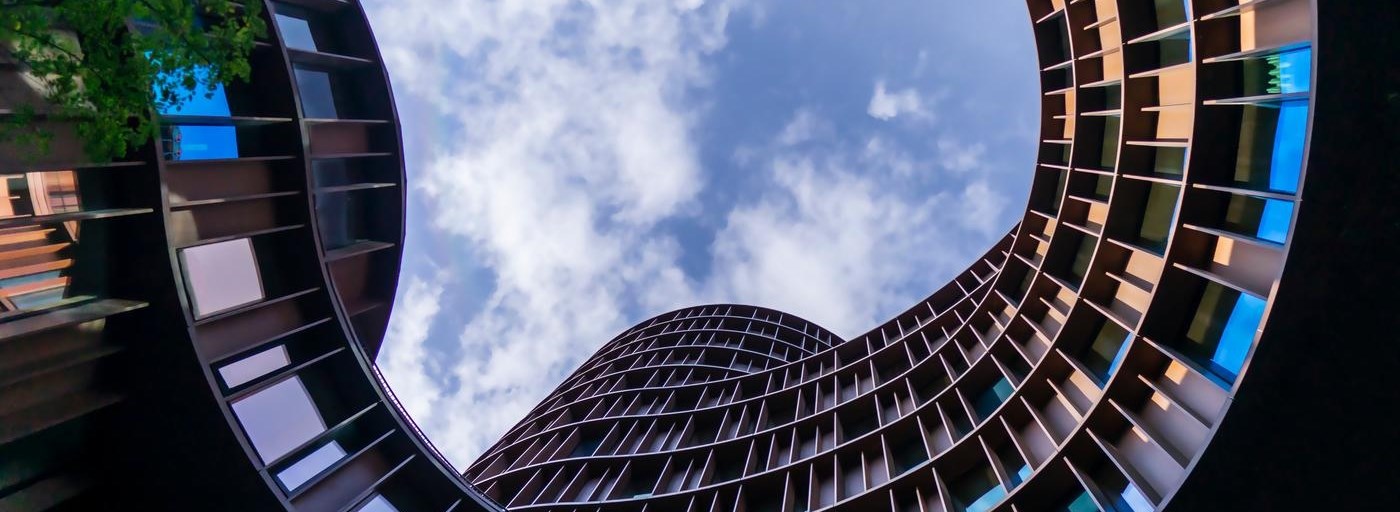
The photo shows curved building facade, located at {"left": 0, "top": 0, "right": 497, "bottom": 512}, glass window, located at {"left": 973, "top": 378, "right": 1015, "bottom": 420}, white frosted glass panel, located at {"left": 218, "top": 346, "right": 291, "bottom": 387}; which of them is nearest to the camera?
curved building facade, located at {"left": 0, "top": 0, "right": 497, "bottom": 512}

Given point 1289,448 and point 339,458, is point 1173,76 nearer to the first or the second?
point 1289,448

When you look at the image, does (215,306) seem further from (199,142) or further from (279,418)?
(199,142)

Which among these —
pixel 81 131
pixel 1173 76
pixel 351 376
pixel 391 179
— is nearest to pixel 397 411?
pixel 351 376

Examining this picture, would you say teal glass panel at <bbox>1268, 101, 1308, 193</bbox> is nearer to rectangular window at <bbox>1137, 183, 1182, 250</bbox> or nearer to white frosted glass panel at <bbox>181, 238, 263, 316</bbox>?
rectangular window at <bbox>1137, 183, 1182, 250</bbox>

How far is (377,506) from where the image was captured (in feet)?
53.1

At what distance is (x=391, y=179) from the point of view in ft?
58.6

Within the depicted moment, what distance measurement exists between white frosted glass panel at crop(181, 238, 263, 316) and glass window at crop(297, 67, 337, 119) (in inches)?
155

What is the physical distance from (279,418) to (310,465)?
4.97 feet

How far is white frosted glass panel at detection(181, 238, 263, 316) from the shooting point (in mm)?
12562

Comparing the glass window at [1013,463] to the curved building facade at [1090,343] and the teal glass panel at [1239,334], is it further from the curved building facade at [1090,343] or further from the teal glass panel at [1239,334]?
the teal glass panel at [1239,334]

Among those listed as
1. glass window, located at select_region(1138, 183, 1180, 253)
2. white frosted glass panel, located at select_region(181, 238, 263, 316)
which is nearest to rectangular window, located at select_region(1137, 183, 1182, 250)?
glass window, located at select_region(1138, 183, 1180, 253)

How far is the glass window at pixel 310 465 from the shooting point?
13.9m

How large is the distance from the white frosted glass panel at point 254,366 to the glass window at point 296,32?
8.00 metres

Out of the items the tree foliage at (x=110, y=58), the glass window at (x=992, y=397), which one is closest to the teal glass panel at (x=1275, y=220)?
the glass window at (x=992, y=397)
